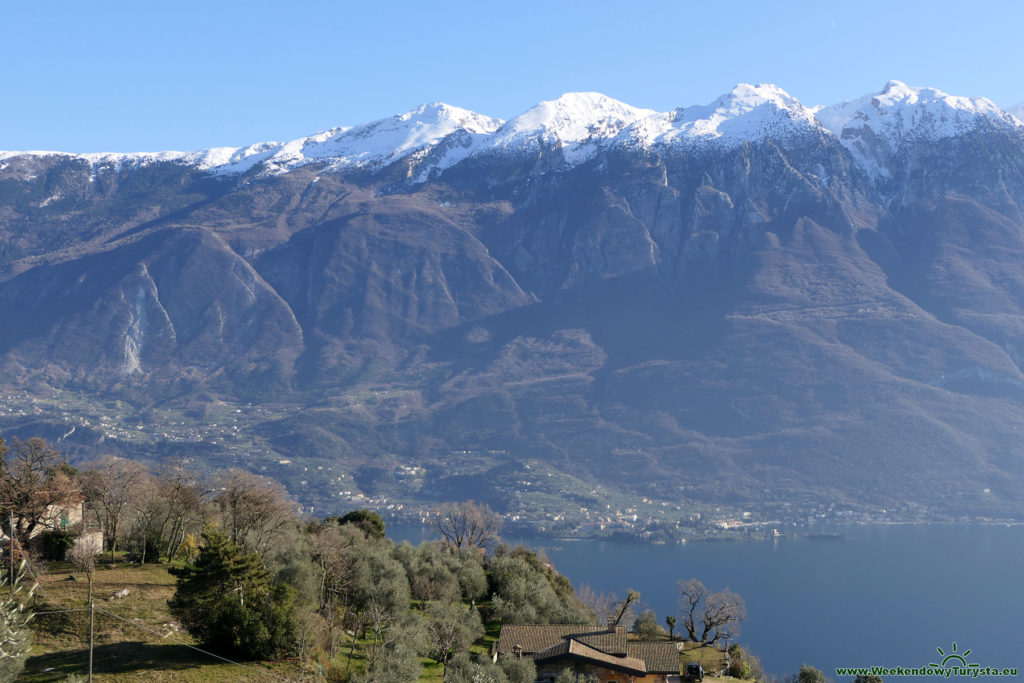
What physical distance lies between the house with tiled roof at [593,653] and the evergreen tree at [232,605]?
11.3 m

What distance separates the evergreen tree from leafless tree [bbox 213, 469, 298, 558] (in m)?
11.5

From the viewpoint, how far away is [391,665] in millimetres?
39906

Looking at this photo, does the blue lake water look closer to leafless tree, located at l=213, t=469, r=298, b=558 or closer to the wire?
leafless tree, located at l=213, t=469, r=298, b=558

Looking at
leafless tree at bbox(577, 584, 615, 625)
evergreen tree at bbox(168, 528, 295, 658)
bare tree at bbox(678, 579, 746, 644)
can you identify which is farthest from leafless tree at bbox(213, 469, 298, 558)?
bare tree at bbox(678, 579, 746, 644)

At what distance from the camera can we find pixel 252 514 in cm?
5769

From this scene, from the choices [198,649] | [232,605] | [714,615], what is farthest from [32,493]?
[714,615]

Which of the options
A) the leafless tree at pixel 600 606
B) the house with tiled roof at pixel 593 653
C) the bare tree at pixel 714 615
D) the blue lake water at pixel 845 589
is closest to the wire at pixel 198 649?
the house with tiled roof at pixel 593 653

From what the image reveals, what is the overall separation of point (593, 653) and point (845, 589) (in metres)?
118

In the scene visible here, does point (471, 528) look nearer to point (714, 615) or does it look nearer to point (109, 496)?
point (714, 615)

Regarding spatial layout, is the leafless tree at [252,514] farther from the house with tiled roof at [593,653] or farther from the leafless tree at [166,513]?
the house with tiled roof at [593,653]

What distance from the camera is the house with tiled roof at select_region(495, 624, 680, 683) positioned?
46.6 metres

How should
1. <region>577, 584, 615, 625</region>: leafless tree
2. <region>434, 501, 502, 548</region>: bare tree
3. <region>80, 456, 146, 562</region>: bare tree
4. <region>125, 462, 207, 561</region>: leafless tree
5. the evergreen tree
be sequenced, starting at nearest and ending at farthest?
the evergreen tree
<region>80, 456, 146, 562</region>: bare tree
<region>125, 462, 207, 561</region>: leafless tree
<region>577, 584, 615, 625</region>: leafless tree
<region>434, 501, 502, 548</region>: bare tree

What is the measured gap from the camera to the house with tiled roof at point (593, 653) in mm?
46594

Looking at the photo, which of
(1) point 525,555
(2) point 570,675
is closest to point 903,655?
(1) point 525,555
